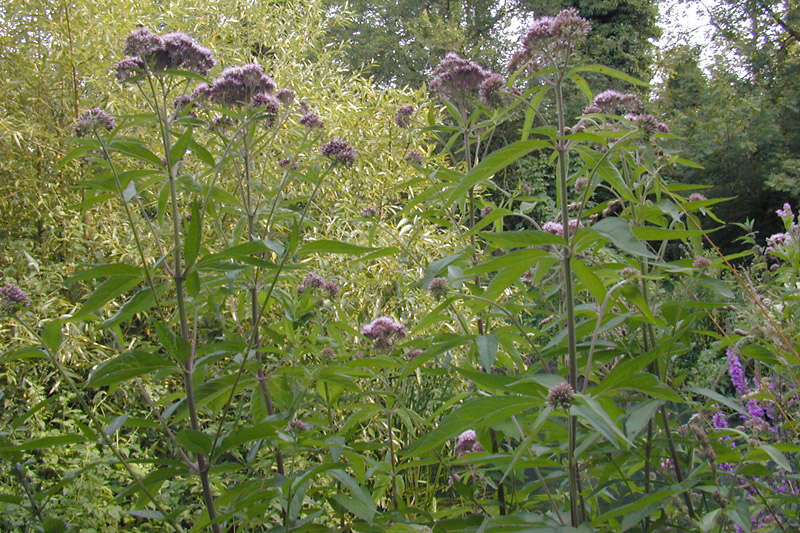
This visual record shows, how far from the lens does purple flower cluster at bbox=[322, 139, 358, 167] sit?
1540 mm

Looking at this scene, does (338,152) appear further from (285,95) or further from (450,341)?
(450,341)

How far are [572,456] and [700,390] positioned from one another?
34 cm

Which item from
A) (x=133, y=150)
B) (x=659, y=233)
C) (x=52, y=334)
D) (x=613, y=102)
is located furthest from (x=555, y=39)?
(x=52, y=334)

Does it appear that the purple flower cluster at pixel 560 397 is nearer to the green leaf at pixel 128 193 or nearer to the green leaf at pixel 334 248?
the green leaf at pixel 334 248

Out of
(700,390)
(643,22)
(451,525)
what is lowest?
(451,525)

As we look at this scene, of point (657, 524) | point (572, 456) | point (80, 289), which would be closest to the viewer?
point (572, 456)

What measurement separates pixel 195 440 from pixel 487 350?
508mm

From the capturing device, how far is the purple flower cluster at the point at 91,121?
4.23ft

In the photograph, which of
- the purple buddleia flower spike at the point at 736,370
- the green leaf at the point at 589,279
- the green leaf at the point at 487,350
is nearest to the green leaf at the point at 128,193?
the green leaf at the point at 487,350

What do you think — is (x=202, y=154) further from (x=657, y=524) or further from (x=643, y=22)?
(x=643, y=22)

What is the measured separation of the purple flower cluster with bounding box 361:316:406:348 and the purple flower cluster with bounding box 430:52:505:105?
0.62 metres

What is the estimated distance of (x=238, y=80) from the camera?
5.21 feet

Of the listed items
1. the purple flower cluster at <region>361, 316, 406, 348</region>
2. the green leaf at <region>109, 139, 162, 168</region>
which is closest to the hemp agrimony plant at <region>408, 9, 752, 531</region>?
the purple flower cluster at <region>361, 316, 406, 348</region>

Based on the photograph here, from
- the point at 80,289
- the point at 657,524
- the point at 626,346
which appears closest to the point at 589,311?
the point at 626,346
